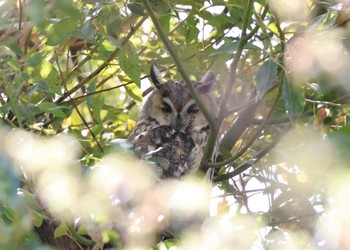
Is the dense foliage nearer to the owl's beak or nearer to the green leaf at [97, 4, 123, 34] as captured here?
the green leaf at [97, 4, 123, 34]

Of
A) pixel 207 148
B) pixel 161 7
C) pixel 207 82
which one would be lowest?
pixel 207 82

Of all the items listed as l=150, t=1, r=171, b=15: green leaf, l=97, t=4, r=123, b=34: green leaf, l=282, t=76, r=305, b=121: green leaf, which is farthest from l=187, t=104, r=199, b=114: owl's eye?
l=282, t=76, r=305, b=121: green leaf

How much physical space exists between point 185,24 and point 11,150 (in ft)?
4.61

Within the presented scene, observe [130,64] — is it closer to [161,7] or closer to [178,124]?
[161,7]

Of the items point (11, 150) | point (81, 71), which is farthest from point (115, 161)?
point (81, 71)

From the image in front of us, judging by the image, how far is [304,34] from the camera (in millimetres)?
1663

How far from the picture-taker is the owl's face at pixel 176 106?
300cm

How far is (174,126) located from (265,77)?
5.14ft

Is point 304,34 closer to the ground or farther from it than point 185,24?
farther from it

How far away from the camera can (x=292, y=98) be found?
145 cm

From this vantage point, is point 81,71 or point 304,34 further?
point 81,71

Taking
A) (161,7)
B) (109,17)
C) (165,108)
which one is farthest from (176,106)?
(109,17)

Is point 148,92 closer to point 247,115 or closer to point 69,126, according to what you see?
point 69,126

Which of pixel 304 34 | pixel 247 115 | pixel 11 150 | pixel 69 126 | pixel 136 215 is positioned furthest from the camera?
pixel 69 126
